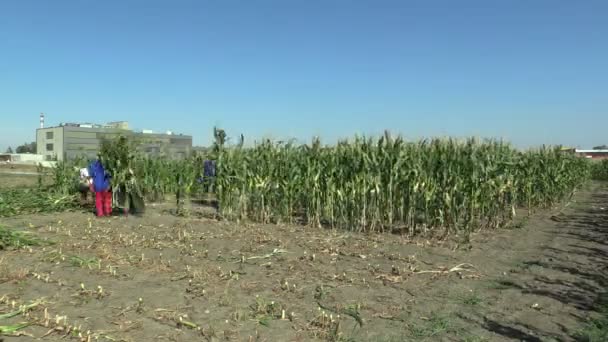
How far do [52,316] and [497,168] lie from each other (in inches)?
401

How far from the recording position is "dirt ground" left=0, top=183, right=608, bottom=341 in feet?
15.9

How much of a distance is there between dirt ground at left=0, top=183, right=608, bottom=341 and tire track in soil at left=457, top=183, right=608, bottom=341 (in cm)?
2

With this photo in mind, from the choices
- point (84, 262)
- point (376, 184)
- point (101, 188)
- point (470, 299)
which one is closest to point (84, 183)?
point (101, 188)

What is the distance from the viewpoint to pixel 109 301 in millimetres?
5531

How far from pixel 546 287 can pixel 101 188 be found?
10842mm

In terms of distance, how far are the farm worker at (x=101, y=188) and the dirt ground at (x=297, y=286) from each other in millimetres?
2328

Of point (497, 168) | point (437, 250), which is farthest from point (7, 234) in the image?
point (497, 168)

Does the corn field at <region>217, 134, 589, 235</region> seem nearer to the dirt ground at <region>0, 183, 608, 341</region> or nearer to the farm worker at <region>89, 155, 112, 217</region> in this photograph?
the dirt ground at <region>0, 183, 608, 341</region>

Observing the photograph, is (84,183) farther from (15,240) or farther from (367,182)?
(367,182)

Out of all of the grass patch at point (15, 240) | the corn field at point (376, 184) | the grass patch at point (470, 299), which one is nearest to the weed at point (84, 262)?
the grass patch at point (15, 240)

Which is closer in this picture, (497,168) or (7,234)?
(7,234)

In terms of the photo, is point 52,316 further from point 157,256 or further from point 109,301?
point 157,256

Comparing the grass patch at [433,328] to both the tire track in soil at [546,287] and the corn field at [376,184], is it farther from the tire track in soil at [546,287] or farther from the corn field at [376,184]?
the corn field at [376,184]

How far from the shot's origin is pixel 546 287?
662 centimetres
